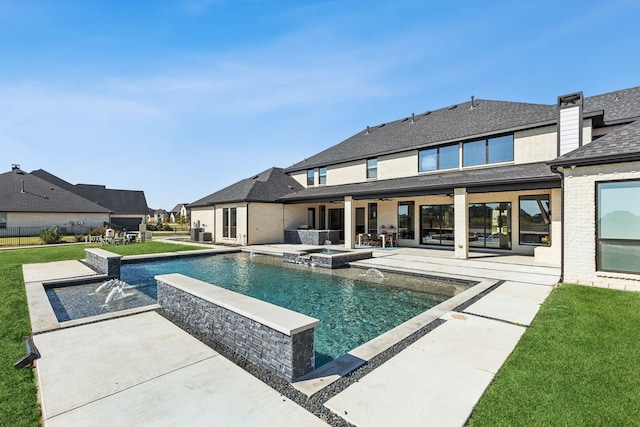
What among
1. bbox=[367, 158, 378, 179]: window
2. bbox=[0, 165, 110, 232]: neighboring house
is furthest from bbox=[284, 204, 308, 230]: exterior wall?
bbox=[0, 165, 110, 232]: neighboring house

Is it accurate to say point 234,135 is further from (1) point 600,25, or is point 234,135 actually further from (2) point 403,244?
(1) point 600,25

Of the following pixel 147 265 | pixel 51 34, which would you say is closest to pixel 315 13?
pixel 51 34

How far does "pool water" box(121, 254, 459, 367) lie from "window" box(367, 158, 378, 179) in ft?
30.7

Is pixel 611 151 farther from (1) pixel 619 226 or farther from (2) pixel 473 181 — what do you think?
(2) pixel 473 181

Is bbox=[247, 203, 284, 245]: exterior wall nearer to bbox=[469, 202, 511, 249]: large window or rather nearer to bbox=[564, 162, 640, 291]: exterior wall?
bbox=[469, 202, 511, 249]: large window

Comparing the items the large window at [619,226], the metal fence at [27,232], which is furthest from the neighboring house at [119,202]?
the large window at [619,226]

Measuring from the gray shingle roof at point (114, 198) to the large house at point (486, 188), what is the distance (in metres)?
25.6

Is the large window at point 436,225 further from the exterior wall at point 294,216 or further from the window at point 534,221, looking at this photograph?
the exterior wall at point 294,216

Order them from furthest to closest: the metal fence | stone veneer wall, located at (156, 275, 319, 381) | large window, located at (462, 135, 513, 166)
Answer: the metal fence < large window, located at (462, 135, 513, 166) < stone veneer wall, located at (156, 275, 319, 381)

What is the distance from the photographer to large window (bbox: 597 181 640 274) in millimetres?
7301

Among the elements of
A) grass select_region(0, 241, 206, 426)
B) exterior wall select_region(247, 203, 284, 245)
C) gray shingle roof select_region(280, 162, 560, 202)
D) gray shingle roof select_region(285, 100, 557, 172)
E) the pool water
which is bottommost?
the pool water

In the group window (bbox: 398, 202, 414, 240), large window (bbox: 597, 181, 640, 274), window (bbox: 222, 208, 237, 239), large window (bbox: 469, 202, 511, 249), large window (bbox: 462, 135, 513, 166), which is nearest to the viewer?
large window (bbox: 597, 181, 640, 274)

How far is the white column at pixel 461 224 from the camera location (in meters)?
12.9

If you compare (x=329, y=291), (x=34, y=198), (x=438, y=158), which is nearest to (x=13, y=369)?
(x=329, y=291)
